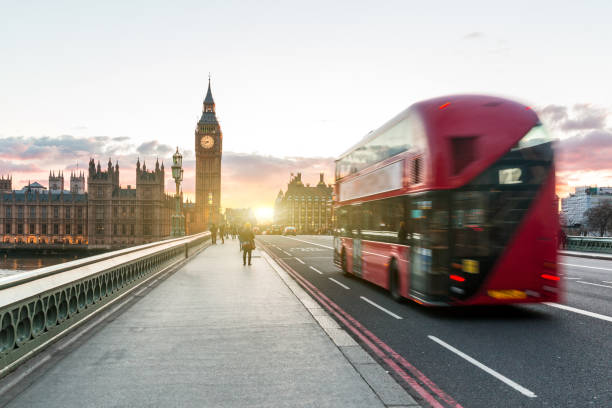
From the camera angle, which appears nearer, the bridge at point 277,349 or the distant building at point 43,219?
the bridge at point 277,349

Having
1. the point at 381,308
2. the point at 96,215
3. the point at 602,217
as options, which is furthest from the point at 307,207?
the point at 381,308

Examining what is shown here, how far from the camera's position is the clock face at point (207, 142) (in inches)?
5748

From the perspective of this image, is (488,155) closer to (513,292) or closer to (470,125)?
(470,125)

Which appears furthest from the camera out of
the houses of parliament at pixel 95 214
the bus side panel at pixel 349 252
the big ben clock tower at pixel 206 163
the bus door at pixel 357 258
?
the big ben clock tower at pixel 206 163

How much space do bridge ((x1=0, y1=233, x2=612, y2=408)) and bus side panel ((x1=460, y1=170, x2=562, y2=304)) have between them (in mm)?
601

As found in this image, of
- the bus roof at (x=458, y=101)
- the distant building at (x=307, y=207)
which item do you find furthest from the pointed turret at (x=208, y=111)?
the bus roof at (x=458, y=101)

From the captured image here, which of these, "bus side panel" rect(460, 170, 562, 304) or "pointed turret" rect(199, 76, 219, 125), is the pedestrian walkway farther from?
"pointed turret" rect(199, 76, 219, 125)

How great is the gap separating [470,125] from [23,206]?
485 feet

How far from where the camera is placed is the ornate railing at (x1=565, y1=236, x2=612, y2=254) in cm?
2728

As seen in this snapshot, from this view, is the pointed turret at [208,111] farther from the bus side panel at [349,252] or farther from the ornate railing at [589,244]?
the bus side panel at [349,252]

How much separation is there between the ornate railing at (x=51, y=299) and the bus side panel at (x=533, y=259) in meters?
6.63

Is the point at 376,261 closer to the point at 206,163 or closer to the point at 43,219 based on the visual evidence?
the point at 206,163

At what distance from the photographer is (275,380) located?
16.3ft

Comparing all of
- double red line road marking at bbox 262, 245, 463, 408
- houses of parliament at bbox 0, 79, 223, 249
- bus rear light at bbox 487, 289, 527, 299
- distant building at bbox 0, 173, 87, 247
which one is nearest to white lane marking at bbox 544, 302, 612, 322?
bus rear light at bbox 487, 289, 527, 299
